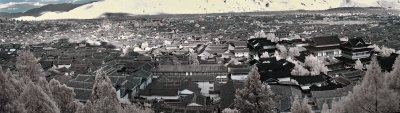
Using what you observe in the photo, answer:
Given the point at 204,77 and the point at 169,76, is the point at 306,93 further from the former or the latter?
the point at 169,76

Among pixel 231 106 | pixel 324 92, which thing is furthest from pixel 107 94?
pixel 324 92

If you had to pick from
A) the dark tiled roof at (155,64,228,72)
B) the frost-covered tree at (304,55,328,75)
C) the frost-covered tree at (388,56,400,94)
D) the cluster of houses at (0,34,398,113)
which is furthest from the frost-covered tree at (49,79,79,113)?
the frost-covered tree at (304,55,328,75)

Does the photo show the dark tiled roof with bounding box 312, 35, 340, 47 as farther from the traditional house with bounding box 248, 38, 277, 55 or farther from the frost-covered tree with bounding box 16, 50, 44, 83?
the frost-covered tree with bounding box 16, 50, 44, 83

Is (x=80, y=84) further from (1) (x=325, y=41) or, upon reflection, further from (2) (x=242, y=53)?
(1) (x=325, y=41)

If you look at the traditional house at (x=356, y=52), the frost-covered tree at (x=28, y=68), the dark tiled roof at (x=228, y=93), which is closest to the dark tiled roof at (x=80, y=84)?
the frost-covered tree at (x=28, y=68)

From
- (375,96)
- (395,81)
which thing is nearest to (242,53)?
(395,81)
